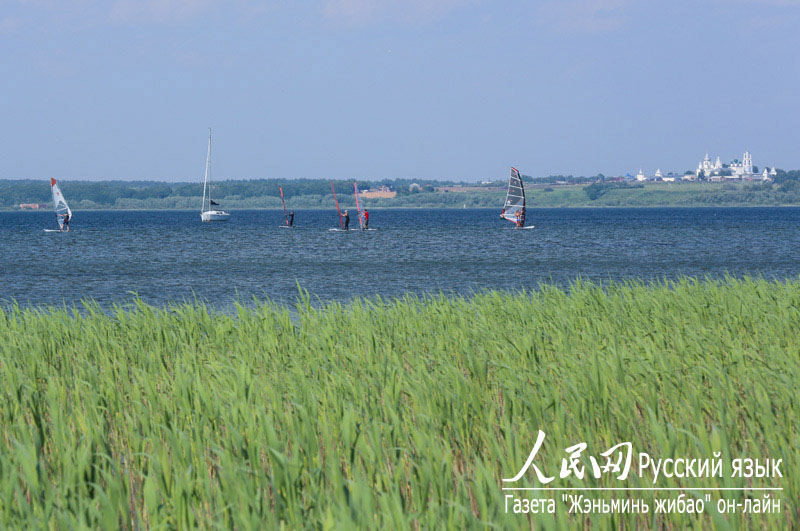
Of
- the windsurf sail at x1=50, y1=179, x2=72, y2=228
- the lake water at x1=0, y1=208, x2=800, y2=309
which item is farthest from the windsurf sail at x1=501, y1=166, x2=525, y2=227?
the windsurf sail at x1=50, y1=179, x2=72, y2=228

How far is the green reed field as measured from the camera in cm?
517

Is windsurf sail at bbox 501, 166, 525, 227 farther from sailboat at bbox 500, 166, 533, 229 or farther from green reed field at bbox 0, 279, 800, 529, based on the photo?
green reed field at bbox 0, 279, 800, 529

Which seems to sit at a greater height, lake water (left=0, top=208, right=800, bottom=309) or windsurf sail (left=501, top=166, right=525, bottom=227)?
windsurf sail (left=501, top=166, right=525, bottom=227)

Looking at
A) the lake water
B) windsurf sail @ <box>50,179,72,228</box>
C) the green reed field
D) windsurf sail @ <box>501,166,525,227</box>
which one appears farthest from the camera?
windsurf sail @ <box>501,166,525,227</box>

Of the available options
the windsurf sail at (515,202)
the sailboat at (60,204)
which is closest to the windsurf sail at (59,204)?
the sailboat at (60,204)

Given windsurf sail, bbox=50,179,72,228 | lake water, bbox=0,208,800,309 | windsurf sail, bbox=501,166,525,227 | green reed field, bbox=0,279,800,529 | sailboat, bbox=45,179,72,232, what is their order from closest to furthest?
green reed field, bbox=0,279,800,529
lake water, bbox=0,208,800,309
windsurf sail, bbox=50,179,72,228
sailboat, bbox=45,179,72,232
windsurf sail, bbox=501,166,525,227

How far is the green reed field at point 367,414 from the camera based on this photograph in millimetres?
5172

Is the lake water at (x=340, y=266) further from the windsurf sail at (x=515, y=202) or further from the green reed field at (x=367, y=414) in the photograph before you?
the windsurf sail at (x=515, y=202)

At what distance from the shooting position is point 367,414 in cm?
698

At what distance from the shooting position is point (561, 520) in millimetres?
4652

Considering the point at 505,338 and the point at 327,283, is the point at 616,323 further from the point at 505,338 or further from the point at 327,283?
the point at 327,283

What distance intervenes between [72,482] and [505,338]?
23.6ft

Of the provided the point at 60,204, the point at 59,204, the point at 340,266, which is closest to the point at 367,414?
the point at 340,266

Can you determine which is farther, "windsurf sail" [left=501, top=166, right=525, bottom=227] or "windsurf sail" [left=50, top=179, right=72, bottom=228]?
"windsurf sail" [left=501, top=166, right=525, bottom=227]
